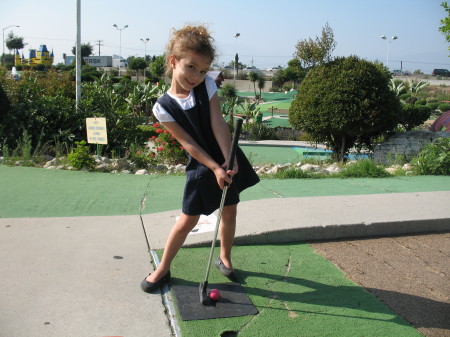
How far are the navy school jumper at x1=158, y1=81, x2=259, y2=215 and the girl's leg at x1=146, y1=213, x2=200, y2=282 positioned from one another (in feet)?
0.19

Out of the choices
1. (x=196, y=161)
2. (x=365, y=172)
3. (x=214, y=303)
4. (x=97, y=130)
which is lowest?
(x=214, y=303)

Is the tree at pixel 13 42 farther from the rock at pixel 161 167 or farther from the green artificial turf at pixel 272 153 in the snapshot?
the rock at pixel 161 167

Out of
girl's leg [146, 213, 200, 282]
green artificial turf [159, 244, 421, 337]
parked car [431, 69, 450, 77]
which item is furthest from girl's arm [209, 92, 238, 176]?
parked car [431, 69, 450, 77]

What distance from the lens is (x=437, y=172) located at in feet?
23.7

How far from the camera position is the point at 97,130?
7.84m

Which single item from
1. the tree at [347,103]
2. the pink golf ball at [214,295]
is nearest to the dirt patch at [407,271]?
the pink golf ball at [214,295]

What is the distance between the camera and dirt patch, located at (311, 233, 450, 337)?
2.88 metres

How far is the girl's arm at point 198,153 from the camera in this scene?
9.24 ft

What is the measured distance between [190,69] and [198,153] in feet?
1.68

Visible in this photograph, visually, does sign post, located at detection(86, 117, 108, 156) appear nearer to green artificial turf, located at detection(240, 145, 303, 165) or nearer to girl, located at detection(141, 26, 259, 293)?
green artificial turf, located at detection(240, 145, 303, 165)

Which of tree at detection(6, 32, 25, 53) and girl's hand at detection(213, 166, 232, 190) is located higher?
tree at detection(6, 32, 25, 53)

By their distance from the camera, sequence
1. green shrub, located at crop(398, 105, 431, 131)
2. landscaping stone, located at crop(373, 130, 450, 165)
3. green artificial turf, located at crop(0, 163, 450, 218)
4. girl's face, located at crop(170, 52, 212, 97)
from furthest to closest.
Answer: green shrub, located at crop(398, 105, 431, 131) → landscaping stone, located at crop(373, 130, 450, 165) → green artificial turf, located at crop(0, 163, 450, 218) → girl's face, located at crop(170, 52, 212, 97)

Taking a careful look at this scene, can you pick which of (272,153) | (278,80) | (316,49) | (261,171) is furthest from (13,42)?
(261,171)

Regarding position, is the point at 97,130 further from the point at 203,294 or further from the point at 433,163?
the point at 203,294
